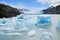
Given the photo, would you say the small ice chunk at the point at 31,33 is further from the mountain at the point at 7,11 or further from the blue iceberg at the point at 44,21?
the mountain at the point at 7,11

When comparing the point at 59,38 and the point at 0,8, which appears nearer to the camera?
the point at 59,38

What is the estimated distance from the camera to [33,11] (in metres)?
1.73

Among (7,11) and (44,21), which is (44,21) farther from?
(7,11)

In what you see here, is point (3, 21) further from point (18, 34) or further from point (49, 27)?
point (49, 27)

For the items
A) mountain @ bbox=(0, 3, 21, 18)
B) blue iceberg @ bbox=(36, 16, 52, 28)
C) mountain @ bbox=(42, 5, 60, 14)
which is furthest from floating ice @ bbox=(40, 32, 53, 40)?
mountain @ bbox=(0, 3, 21, 18)

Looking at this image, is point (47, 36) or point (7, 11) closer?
point (47, 36)

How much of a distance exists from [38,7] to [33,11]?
0.07 meters

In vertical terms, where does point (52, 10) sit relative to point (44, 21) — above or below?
above

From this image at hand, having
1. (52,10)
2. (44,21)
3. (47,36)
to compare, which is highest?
(52,10)

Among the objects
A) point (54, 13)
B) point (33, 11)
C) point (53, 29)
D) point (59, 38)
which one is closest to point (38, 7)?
point (33, 11)

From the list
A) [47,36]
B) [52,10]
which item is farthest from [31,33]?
[52,10]

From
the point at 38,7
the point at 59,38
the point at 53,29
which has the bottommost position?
the point at 59,38

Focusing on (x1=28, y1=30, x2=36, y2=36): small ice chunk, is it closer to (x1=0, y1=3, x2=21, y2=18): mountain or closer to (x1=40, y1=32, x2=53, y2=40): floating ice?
(x1=40, y1=32, x2=53, y2=40): floating ice

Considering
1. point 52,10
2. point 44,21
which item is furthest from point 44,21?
point 52,10
